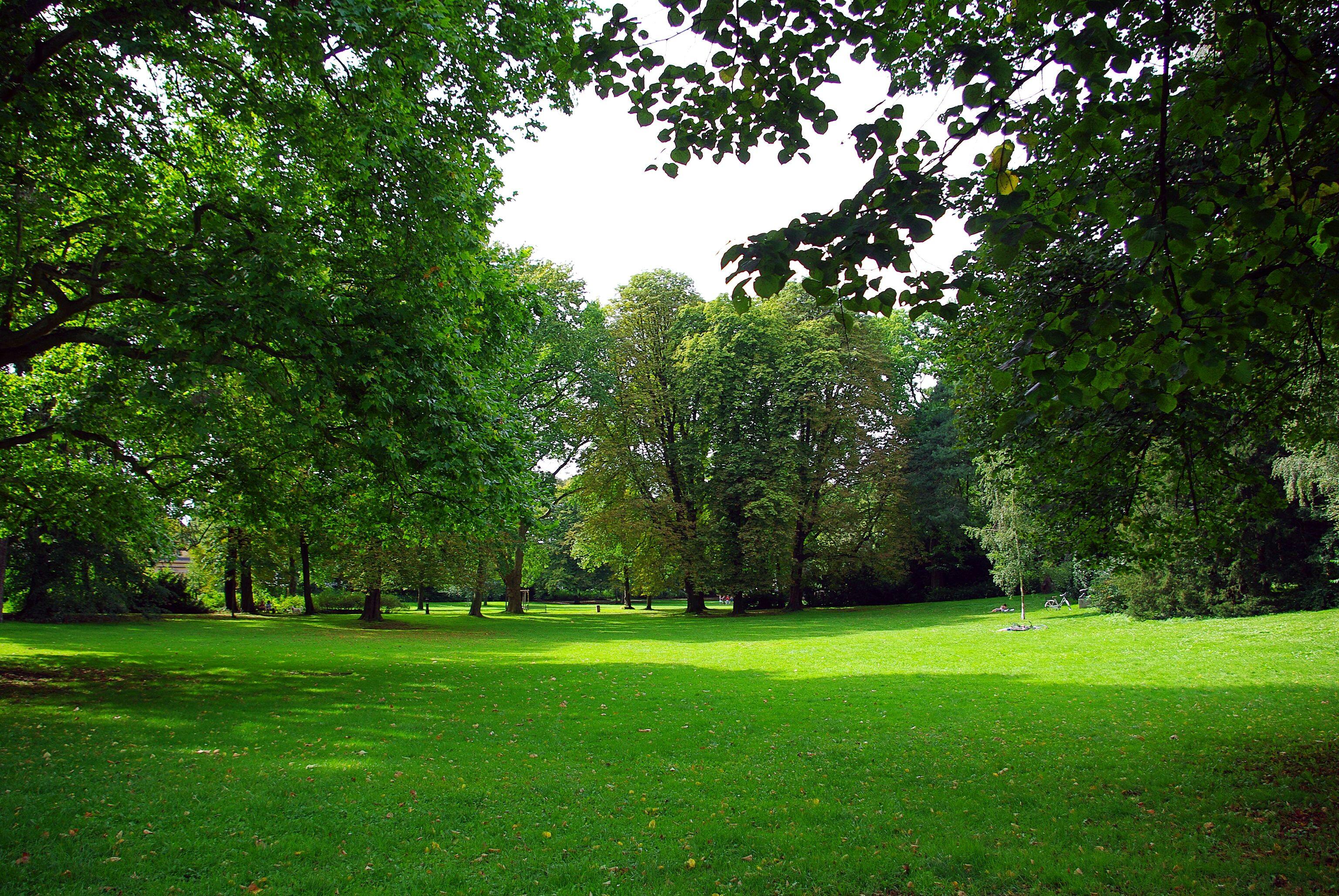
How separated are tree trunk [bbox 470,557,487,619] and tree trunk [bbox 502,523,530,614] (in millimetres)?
1646

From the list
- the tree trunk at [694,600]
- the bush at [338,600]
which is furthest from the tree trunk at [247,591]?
the tree trunk at [694,600]

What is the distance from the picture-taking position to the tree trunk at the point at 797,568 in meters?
38.3

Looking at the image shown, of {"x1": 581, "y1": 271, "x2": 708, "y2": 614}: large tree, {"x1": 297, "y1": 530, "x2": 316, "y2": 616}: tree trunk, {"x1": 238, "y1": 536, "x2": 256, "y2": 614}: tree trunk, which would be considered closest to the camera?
{"x1": 297, "y1": 530, "x2": 316, "y2": 616}: tree trunk

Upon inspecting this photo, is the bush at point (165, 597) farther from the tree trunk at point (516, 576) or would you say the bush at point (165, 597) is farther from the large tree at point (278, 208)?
the large tree at point (278, 208)

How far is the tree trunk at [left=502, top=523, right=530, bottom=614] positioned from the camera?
35.6m

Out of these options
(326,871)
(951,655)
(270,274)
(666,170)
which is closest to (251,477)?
(270,274)

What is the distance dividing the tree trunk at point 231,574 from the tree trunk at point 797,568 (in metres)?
27.3

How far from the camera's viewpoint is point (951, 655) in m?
18.7

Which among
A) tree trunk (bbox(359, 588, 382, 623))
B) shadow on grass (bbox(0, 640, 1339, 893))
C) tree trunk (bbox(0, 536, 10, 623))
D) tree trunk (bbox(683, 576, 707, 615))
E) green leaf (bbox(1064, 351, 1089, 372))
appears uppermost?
green leaf (bbox(1064, 351, 1089, 372))

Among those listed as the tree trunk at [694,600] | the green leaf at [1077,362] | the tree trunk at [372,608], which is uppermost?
the green leaf at [1077,362]

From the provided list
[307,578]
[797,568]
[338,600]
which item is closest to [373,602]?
[307,578]

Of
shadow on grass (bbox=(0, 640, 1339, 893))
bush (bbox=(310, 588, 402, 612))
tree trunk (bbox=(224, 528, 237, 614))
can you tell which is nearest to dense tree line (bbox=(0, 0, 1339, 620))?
shadow on grass (bbox=(0, 640, 1339, 893))

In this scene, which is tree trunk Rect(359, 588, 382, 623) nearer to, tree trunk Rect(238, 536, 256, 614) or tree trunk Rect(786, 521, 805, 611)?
tree trunk Rect(238, 536, 256, 614)

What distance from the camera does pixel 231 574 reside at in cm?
3750
